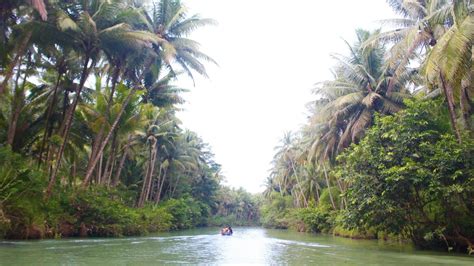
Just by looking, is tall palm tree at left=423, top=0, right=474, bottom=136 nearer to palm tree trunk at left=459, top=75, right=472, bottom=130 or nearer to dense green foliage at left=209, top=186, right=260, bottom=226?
palm tree trunk at left=459, top=75, right=472, bottom=130

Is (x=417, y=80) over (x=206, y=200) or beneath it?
over

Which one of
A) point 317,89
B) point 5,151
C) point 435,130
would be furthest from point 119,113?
point 435,130

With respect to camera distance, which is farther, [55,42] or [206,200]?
[206,200]

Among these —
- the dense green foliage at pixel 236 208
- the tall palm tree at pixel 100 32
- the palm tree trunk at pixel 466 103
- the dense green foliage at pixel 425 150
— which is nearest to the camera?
the dense green foliage at pixel 425 150

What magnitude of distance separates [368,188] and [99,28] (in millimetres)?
13209

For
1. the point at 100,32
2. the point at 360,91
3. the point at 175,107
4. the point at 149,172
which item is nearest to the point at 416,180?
the point at 360,91

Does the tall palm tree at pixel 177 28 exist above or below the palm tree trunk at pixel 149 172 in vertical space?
A: above

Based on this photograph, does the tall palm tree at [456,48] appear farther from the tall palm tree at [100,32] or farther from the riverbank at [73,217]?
the riverbank at [73,217]

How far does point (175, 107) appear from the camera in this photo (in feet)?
108

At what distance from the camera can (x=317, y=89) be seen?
2734 centimetres

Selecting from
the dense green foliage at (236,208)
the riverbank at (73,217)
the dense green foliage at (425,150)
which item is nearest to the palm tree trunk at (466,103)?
the dense green foliage at (425,150)

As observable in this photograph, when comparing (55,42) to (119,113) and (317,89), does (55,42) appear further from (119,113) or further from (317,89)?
(317,89)

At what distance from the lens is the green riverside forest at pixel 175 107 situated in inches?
586

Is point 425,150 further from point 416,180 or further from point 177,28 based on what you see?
point 177,28
